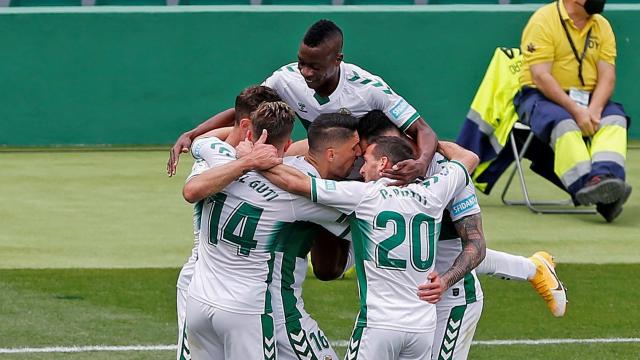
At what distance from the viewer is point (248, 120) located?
6.48 m

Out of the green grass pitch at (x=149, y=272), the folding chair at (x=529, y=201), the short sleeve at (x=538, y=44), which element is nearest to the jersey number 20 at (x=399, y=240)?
the green grass pitch at (x=149, y=272)

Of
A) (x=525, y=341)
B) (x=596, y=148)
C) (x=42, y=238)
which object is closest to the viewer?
(x=525, y=341)

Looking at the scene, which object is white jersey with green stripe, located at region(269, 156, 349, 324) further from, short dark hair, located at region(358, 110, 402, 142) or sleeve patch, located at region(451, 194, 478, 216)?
sleeve patch, located at region(451, 194, 478, 216)

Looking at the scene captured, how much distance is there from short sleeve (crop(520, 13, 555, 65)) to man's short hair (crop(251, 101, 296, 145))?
6698 mm

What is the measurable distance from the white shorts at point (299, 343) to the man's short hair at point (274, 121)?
0.80 metres

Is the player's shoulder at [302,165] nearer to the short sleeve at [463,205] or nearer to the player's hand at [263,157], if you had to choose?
the player's hand at [263,157]

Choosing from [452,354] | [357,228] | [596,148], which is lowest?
[596,148]

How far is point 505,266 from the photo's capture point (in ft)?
24.3

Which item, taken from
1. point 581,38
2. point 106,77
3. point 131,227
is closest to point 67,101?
point 106,77

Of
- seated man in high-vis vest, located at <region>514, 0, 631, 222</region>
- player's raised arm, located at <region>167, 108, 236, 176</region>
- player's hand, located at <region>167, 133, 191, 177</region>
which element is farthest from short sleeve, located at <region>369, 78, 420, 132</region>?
seated man in high-vis vest, located at <region>514, 0, 631, 222</region>

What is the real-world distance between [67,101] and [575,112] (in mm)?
7006

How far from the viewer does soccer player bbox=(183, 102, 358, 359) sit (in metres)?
6.01

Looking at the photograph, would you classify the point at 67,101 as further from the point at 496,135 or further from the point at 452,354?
the point at 452,354

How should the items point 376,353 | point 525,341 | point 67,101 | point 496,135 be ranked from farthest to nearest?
point 67,101, point 496,135, point 525,341, point 376,353
